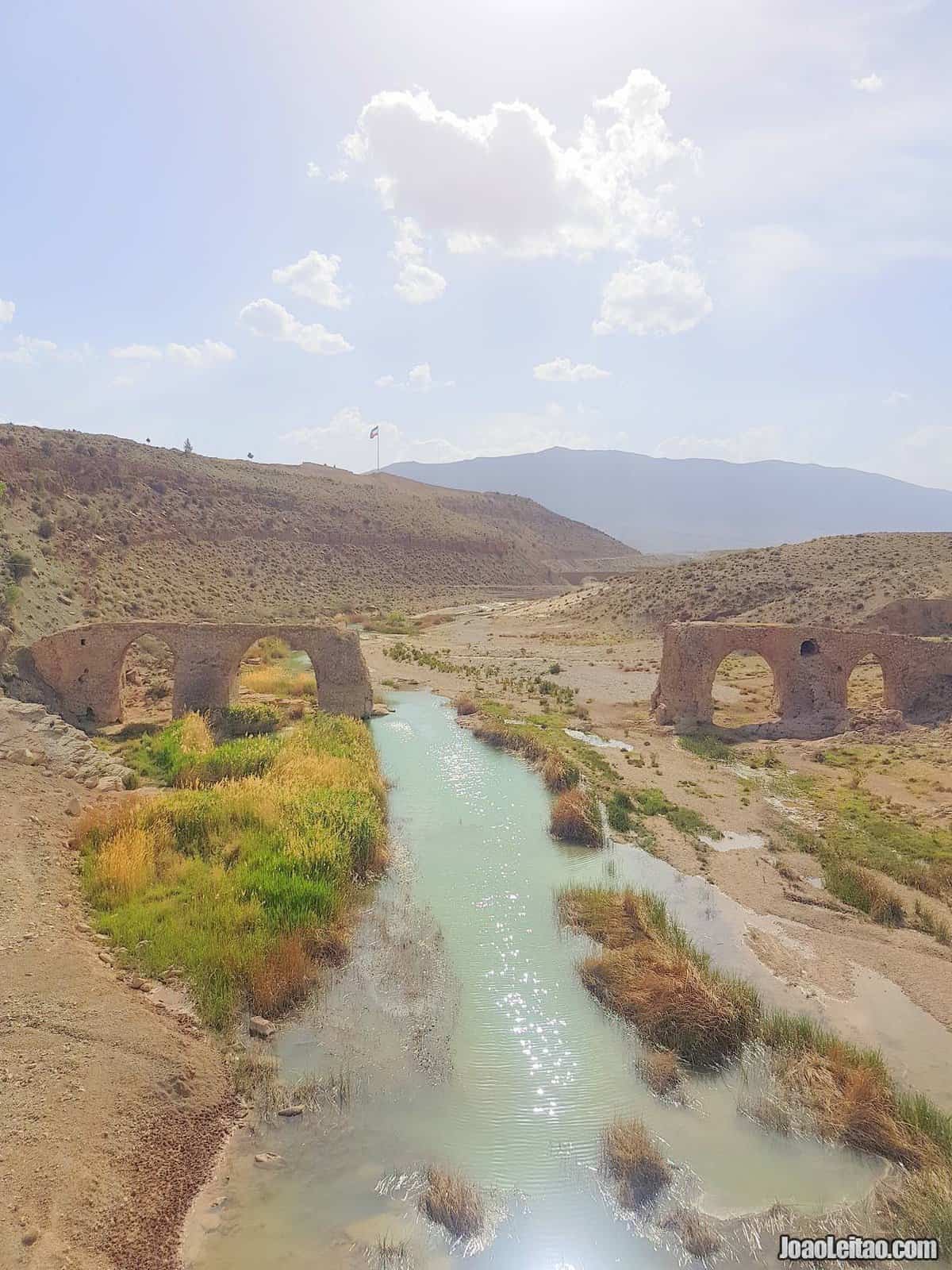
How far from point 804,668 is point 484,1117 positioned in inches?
800

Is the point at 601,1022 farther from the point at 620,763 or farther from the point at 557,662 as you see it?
the point at 557,662

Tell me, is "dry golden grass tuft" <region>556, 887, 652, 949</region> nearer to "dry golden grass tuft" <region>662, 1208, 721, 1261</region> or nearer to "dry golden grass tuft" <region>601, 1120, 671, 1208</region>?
"dry golden grass tuft" <region>601, 1120, 671, 1208</region>

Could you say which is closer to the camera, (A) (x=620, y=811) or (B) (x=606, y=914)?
(B) (x=606, y=914)

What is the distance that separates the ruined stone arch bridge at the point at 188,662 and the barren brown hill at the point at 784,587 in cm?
2563

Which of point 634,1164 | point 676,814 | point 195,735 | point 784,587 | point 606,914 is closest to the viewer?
point 634,1164

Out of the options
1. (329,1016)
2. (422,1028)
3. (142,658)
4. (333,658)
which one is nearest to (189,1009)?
(329,1016)

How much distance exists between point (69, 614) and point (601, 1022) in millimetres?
31190

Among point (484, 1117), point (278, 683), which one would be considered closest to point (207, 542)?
point (278, 683)

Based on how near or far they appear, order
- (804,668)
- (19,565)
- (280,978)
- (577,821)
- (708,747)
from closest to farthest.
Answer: (280,978) → (577,821) → (708,747) → (804,668) → (19,565)

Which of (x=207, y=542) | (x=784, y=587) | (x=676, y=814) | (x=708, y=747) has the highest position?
(x=784, y=587)

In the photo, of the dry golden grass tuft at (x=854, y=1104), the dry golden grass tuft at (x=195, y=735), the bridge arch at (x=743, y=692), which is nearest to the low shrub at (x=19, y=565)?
the dry golden grass tuft at (x=195, y=735)

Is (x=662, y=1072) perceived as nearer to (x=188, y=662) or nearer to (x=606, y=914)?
(x=606, y=914)

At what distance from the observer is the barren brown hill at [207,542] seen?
125 ft

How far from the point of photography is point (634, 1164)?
24.3 ft
